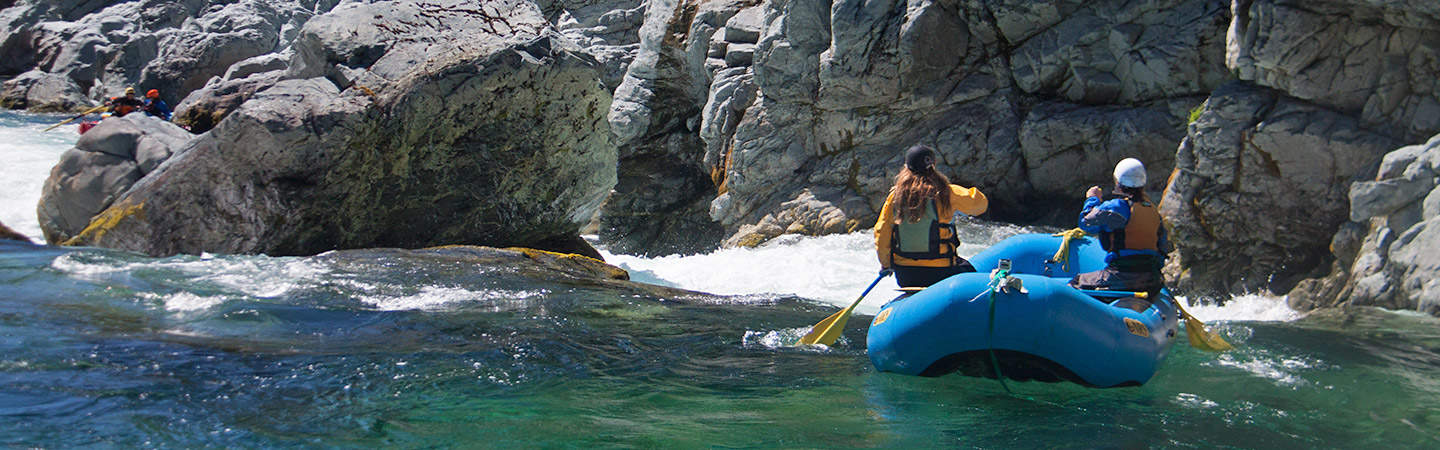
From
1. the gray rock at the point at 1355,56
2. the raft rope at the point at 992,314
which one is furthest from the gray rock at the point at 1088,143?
the raft rope at the point at 992,314

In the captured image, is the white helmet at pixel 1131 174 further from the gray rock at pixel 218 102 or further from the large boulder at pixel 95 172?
the gray rock at pixel 218 102

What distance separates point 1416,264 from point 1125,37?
8.08 metres

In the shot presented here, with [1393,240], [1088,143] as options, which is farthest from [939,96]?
[1393,240]

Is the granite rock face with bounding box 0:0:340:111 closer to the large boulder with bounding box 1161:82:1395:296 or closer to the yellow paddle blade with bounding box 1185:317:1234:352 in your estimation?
the large boulder with bounding box 1161:82:1395:296

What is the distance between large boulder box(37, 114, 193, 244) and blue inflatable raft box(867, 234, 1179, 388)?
26.2 ft

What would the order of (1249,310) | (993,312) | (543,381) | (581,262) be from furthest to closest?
(581,262), (1249,310), (543,381), (993,312)

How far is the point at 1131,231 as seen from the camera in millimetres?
5215

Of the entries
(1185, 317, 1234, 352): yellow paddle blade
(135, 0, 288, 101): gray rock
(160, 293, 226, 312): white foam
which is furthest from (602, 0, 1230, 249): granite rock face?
(135, 0, 288, 101): gray rock

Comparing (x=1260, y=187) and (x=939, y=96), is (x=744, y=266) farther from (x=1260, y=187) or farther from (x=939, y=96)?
(x=1260, y=187)

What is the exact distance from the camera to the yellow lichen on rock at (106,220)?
8.73 m

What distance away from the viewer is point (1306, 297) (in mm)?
9375

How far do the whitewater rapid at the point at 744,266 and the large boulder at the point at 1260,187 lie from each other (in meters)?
0.49

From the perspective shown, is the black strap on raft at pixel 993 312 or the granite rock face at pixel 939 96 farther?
the granite rock face at pixel 939 96

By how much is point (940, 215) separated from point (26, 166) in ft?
47.6
